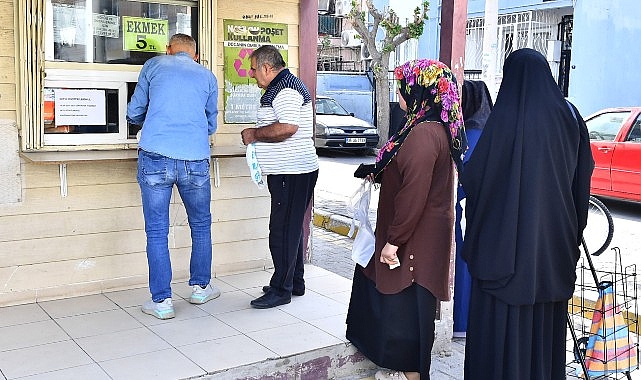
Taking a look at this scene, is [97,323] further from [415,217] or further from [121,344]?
[415,217]

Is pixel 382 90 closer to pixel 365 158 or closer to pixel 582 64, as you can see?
pixel 365 158

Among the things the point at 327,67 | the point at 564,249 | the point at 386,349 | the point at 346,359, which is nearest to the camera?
the point at 564,249

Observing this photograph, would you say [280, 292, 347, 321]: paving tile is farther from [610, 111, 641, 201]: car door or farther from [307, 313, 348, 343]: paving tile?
[610, 111, 641, 201]: car door

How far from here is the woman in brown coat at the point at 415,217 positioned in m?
3.44

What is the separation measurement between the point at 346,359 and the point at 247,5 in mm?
2694

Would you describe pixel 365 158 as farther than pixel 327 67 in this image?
No

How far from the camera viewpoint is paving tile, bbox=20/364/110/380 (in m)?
3.51

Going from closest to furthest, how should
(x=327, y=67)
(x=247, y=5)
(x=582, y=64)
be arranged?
(x=247, y=5) → (x=582, y=64) → (x=327, y=67)

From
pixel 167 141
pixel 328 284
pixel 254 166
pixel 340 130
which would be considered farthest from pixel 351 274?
pixel 340 130

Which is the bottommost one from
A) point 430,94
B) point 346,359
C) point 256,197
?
point 346,359

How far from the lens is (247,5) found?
5.25 meters

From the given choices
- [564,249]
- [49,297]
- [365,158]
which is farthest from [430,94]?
[365,158]

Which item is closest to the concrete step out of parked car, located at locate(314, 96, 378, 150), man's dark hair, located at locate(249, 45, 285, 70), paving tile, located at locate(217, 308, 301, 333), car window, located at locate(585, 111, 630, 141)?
paving tile, located at locate(217, 308, 301, 333)

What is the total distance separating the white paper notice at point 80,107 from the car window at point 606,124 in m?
7.03
